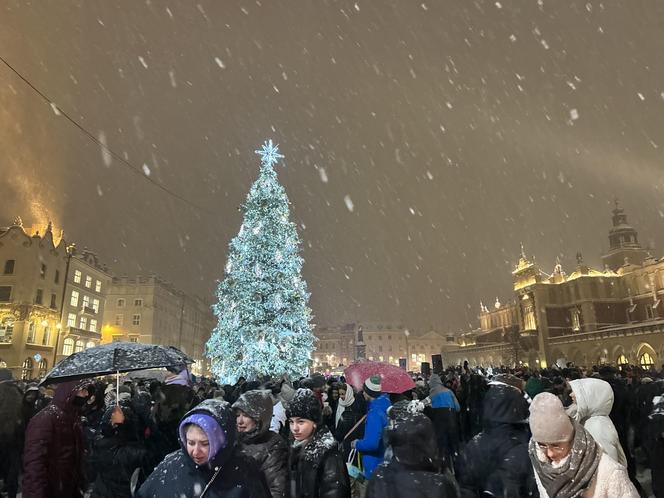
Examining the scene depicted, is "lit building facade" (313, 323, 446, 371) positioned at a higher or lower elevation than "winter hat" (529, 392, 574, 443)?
higher

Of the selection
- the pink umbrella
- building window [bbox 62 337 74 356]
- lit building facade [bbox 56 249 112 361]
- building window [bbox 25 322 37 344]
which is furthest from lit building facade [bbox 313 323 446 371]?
the pink umbrella

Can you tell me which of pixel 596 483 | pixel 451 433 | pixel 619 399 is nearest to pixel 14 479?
pixel 451 433

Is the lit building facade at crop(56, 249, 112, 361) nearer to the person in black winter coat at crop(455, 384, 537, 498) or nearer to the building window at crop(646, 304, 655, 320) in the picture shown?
the person in black winter coat at crop(455, 384, 537, 498)

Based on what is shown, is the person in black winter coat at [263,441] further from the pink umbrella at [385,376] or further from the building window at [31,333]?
the building window at [31,333]

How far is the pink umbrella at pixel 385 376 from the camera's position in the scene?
6.35 metres

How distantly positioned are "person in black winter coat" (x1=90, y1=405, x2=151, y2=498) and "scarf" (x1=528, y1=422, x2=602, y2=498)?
3.90 m

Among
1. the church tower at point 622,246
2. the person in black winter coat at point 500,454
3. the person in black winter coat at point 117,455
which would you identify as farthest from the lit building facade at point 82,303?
the church tower at point 622,246

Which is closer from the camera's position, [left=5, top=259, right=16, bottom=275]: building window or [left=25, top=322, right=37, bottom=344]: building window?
[left=25, top=322, right=37, bottom=344]: building window

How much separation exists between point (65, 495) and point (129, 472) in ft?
1.87

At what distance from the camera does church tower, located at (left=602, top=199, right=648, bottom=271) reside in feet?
275

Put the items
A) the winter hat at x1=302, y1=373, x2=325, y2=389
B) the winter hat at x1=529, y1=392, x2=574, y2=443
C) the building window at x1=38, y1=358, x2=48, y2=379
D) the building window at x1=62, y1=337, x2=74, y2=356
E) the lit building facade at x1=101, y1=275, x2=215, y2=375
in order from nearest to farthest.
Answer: the winter hat at x1=529, y1=392, x2=574, y2=443, the winter hat at x1=302, y1=373, x2=325, y2=389, the building window at x1=38, y1=358, x2=48, y2=379, the building window at x1=62, y1=337, x2=74, y2=356, the lit building facade at x1=101, y1=275, x2=215, y2=375

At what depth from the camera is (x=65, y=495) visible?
425cm

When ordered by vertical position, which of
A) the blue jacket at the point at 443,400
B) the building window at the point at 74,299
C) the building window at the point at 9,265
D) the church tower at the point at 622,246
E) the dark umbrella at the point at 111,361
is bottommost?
the blue jacket at the point at 443,400

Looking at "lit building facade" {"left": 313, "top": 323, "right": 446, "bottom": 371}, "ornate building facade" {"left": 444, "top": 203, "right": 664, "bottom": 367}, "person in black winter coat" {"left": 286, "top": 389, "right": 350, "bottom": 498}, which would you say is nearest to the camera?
"person in black winter coat" {"left": 286, "top": 389, "right": 350, "bottom": 498}
